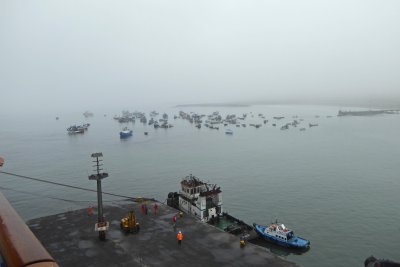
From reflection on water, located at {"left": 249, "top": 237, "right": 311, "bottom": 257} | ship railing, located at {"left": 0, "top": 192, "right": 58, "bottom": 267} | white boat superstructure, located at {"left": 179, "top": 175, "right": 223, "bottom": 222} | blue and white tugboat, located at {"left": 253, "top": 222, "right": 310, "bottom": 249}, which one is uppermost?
ship railing, located at {"left": 0, "top": 192, "right": 58, "bottom": 267}

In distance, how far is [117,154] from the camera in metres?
107

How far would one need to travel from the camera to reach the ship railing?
536cm

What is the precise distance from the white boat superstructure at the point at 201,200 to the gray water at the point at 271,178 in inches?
321

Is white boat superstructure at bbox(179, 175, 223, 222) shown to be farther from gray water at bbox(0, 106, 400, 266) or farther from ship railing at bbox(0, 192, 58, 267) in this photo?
ship railing at bbox(0, 192, 58, 267)

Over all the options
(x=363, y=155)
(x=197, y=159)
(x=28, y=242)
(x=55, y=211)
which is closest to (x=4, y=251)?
(x=28, y=242)

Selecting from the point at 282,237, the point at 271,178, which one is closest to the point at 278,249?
the point at 282,237

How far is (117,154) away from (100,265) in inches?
3241

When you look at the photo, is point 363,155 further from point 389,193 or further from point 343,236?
point 343,236

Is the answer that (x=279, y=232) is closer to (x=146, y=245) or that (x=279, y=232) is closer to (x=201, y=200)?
(x=201, y=200)

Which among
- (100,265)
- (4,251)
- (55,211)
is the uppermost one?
(4,251)

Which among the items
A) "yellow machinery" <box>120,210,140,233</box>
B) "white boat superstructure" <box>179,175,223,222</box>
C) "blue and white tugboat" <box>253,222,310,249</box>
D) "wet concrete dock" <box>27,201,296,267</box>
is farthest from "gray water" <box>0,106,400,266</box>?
"yellow machinery" <box>120,210,140,233</box>

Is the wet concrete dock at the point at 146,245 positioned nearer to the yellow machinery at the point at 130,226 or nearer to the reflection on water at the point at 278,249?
the yellow machinery at the point at 130,226

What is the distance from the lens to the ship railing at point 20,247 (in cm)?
536

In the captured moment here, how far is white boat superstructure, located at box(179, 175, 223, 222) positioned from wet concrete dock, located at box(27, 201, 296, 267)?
255 inches
